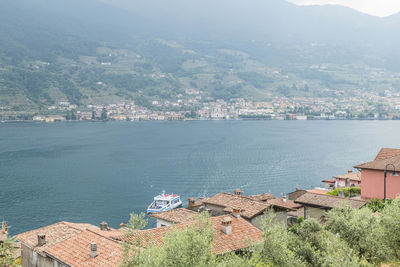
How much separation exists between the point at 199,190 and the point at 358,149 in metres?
66.2

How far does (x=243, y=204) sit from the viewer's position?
23.3 meters

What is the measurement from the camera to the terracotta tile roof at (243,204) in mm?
21734

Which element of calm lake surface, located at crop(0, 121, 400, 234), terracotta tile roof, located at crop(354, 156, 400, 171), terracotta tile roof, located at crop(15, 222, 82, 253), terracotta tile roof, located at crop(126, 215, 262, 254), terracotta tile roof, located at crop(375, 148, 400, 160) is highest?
terracotta tile roof, located at crop(375, 148, 400, 160)

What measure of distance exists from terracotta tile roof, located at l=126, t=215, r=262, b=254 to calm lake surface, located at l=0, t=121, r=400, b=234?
3042 cm

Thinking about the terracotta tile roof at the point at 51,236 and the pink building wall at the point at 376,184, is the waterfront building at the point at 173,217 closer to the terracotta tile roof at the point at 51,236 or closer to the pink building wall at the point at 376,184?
the terracotta tile roof at the point at 51,236

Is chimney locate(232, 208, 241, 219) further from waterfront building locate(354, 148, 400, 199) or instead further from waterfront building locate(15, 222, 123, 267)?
waterfront building locate(354, 148, 400, 199)

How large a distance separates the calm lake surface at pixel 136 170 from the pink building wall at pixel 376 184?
99.1 ft

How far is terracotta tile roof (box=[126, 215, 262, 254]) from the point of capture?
16.3 metres

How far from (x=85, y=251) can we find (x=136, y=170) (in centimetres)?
6548

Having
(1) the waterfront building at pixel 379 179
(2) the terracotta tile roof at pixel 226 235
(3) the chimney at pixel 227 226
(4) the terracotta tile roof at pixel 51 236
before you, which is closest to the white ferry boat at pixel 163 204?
(1) the waterfront building at pixel 379 179

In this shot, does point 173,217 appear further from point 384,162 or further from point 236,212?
point 384,162

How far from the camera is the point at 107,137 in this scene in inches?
5615

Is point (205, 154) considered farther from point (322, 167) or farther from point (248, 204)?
point (248, 204)

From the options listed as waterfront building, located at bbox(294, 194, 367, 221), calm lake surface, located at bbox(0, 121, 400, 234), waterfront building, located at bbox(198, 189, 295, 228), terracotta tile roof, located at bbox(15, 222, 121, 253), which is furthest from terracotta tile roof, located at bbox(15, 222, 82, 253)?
calm lake surface, located at bbox(0, 121, 400, 234)
